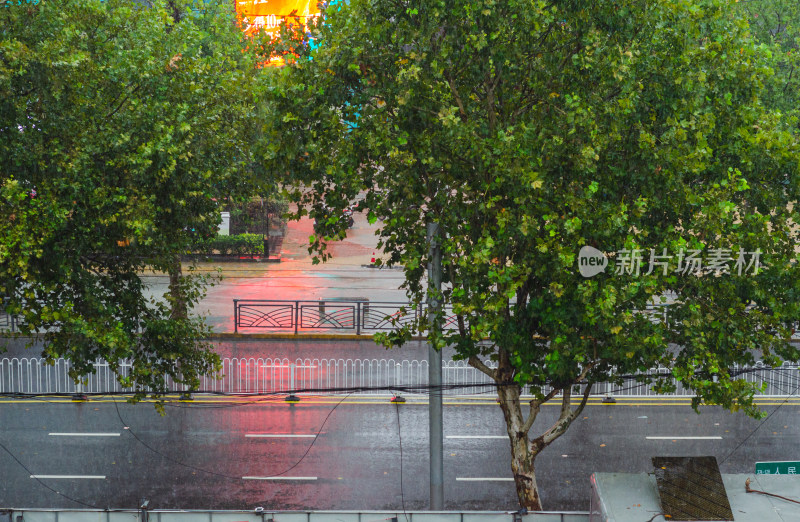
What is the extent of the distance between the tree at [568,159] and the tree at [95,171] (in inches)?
85.4

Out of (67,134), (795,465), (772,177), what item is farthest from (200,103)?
(795,465)

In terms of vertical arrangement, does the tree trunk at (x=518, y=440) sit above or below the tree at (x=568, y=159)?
below

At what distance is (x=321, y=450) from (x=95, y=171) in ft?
25.9

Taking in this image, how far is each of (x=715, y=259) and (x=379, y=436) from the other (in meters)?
9.30

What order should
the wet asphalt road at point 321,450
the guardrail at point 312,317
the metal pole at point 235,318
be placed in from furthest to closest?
the guardrail at point 312,317
the metal pole at point 235,318
the wet asphalt road at point 321,450

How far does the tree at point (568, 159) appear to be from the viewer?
9.93 m

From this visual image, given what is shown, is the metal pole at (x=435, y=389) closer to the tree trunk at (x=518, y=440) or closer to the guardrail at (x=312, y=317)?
the tree trunk at (x=518, y=440)

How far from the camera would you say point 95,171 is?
1197cm

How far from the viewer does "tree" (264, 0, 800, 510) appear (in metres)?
9.93

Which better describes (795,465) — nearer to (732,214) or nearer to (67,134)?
(732,214)

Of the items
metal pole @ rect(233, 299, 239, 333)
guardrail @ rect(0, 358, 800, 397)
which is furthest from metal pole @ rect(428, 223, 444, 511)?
metal pole @ rect(233, 299, 239, 333)

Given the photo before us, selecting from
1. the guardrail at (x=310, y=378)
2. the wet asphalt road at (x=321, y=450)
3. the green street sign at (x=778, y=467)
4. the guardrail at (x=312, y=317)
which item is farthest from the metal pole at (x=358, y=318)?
the green street sign at (x=778, y=467)

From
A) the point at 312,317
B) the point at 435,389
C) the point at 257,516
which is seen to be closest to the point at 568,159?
the point at 435,389

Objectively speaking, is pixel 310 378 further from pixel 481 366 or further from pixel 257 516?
pixel 257 516
